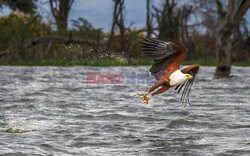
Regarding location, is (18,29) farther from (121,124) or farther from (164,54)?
(164,54)

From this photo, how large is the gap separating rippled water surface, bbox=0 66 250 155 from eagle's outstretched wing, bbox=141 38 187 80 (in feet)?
3.23

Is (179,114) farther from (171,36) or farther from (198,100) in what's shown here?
(171,36)

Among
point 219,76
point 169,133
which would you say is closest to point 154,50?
point 169,133

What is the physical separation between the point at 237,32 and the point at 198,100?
2106 centimetres

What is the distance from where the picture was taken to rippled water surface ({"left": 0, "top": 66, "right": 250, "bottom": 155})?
18.9 ft

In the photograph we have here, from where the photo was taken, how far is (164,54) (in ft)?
20.2

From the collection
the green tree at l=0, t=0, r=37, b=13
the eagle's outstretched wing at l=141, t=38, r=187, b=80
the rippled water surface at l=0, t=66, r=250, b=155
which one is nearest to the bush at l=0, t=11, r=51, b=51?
the green tree at l=0, t=0, r=37, b=13

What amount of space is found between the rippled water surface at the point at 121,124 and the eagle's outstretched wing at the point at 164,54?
98 cm

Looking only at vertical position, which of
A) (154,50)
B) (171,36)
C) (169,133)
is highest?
(171,36)

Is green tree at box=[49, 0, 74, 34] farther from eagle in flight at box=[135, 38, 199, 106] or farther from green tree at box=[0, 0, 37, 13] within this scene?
eagle in flight at box=[135, 38, 199, 106]

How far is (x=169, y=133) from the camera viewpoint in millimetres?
6918

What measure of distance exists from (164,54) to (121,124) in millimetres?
1985

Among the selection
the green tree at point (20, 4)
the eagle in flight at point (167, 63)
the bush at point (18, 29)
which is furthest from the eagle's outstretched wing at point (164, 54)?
the green tree at point (20, 4)

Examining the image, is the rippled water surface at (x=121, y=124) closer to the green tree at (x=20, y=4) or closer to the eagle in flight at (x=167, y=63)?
the eagle in flight at (x=167, y=63)
